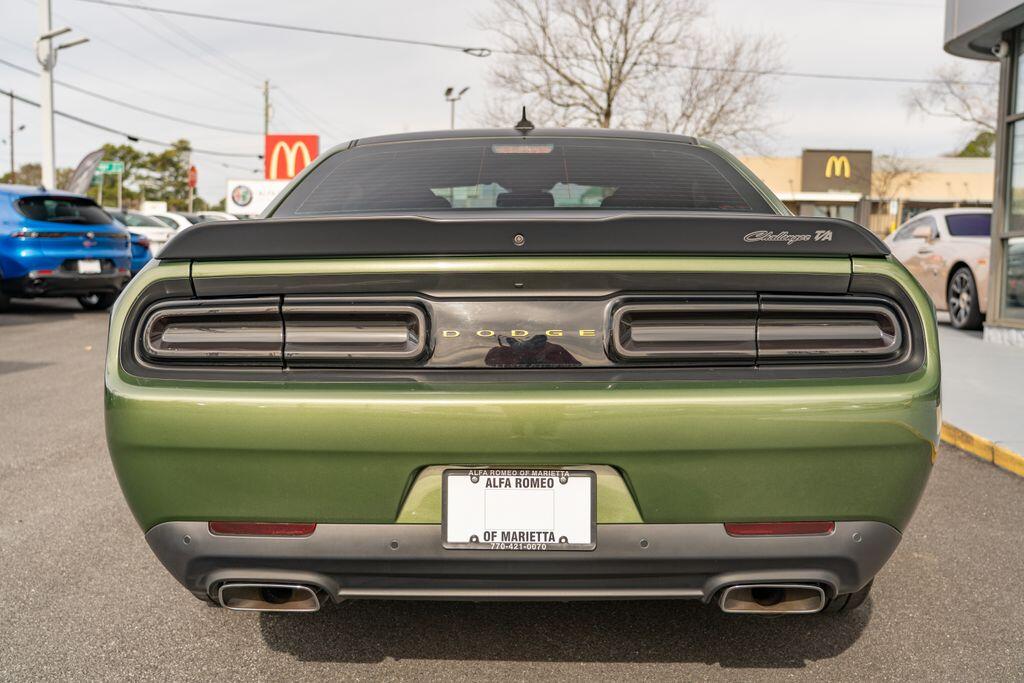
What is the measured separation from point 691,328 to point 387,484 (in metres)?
0.80

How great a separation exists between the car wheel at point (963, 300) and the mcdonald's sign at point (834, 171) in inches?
1553

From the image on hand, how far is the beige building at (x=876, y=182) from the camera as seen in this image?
50.2 m

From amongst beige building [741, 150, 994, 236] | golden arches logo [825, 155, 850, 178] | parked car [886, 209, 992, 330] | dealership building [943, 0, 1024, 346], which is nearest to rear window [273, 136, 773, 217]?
dealership building [943, 0, 1024, 346]

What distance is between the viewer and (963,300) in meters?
12.4

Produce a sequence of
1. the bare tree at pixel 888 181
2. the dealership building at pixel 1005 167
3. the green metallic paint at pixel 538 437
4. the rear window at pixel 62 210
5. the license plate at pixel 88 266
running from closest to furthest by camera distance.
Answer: the green metallic paint at pixel 538 437 < the dealership building at pixel 1005 167 < the rear window at pixel 62 210 < the license plate at pixel 88 266 < the bare tree at pixel 888 181

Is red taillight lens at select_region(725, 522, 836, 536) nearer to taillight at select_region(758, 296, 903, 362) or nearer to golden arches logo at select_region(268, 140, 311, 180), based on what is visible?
taillight at select_region(758, 296, 903, 362)

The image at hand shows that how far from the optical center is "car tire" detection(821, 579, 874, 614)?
8.85 ft

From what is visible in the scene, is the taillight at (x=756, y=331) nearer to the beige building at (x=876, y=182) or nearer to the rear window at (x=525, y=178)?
the rear window at (x=525, y=178)

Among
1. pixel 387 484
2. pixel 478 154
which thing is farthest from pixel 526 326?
pixel 478 154

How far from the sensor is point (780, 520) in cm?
223

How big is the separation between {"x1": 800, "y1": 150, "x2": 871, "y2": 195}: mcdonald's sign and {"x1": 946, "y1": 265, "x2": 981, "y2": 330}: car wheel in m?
39.5

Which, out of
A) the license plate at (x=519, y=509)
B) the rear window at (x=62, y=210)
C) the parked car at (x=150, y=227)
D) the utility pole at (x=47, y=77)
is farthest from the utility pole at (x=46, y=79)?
the license plate at (x=519, y=509)

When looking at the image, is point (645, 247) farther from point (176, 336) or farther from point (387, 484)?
point (176, 336)

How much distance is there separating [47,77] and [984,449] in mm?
24144
